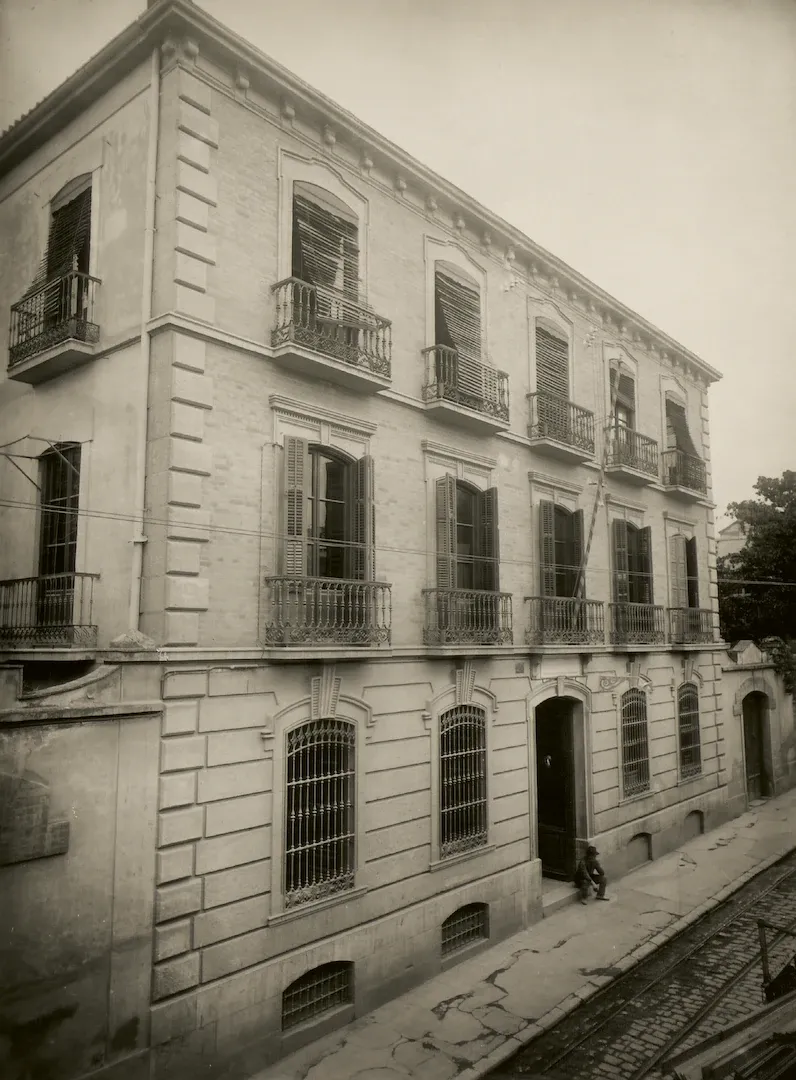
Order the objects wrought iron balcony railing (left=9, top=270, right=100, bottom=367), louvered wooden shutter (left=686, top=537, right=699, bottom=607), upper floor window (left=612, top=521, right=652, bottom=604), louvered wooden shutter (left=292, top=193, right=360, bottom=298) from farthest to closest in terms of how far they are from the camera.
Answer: louvered wooden shutter (left=686, top=537, right=699, bottom=607) < upper floor window (left=612, top=521, right=652, bottom=604) < louvered wooden shutter (left=292, top=193, right=360, bottom=298) < wrought iron balcony railing (left=9, top=270, right=100, bottom=367)

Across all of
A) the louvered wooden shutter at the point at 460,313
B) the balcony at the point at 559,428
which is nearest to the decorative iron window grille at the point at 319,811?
the louvered wooden shutter at the point at 460,313

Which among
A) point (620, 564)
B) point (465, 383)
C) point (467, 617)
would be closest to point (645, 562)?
point (620, 564)

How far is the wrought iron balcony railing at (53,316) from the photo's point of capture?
412 inches

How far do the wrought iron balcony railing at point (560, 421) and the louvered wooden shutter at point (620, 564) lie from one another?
2.34 m

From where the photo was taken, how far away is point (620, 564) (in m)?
18.5

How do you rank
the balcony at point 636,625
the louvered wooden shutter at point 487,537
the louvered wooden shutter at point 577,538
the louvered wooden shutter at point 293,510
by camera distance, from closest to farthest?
1. the louvered wooden shutter at point 293,510
2. the louvered wooden shutter at point 487,537
3. the louvered wooden shutter at point 577,538
4. the balcony at point 636,625

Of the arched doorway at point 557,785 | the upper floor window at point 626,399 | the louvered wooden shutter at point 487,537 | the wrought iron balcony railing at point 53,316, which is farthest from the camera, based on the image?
the upper floor window at point 626,399

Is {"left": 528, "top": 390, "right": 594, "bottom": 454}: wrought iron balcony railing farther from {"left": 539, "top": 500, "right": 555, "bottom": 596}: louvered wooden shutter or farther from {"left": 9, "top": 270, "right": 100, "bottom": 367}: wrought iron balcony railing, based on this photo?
{"left": 9, "top": 270, "right": 100, "bottom": 367}: wrought iron balcony railing

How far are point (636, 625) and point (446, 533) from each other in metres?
7.42

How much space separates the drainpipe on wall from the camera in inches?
381

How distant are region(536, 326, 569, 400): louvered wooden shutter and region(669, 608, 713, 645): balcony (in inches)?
267

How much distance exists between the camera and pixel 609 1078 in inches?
379

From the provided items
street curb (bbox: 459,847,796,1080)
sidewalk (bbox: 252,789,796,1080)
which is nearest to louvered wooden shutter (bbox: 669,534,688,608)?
sidewalk (bbox: 252,789,796,1080)

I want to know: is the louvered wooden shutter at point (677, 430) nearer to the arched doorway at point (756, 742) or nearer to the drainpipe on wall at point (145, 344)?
the arched doorway at point (756, 742)
